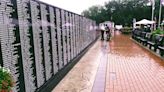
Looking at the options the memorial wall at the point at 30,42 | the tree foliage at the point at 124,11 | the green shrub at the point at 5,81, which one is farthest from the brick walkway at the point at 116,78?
the tree foliage at the point at 124,11

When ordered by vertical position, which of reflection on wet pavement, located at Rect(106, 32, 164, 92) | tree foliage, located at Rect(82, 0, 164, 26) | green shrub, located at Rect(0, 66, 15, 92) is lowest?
reflection on wet pavement, located at Rect(106, 32, 164, 92)

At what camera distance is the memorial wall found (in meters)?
3.40

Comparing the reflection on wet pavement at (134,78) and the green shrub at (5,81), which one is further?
the reflection on wet pavement at (134,78)

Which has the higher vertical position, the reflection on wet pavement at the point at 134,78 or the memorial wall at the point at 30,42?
the memorial wall at the point at 30,42

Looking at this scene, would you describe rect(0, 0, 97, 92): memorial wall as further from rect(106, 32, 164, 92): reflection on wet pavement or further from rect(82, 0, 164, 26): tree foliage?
rect(82, 0, 164, 26): tree foliage

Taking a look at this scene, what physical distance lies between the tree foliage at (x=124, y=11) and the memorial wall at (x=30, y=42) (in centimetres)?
5249

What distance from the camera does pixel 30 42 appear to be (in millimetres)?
4316

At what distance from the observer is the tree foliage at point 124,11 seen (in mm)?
57500

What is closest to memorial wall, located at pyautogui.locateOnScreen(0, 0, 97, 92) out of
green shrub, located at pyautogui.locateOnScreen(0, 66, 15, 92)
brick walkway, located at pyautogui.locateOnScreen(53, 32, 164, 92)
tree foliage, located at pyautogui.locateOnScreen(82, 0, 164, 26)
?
brick walkway, located at pyautogui.locateOnScreen(53, 32, 164, 92)

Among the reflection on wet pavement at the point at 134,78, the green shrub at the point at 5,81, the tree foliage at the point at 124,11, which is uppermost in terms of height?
the tree foliage at the point at 124,11

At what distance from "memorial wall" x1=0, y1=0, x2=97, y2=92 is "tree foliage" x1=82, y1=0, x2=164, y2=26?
52.5m

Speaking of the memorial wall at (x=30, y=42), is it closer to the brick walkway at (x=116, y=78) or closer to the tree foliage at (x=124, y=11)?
the brick walkway at (x=116, y=78)

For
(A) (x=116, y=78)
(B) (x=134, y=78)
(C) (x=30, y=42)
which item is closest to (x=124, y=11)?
(B) (x=134, y=78)

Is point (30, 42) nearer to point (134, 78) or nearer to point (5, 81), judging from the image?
point (5, 81)
